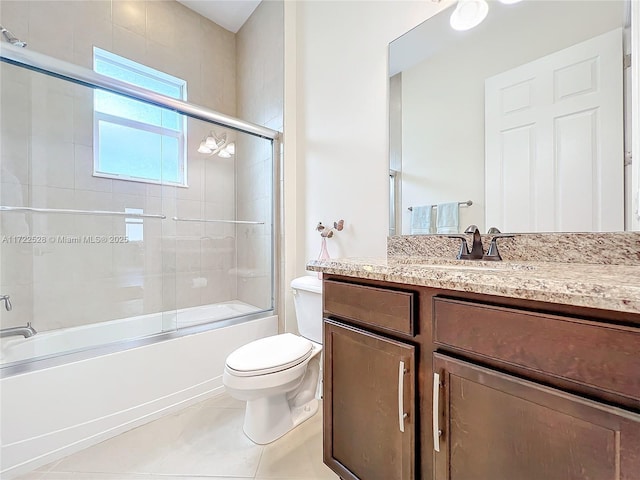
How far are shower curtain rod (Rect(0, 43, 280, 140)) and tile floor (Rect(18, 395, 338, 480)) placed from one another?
182 cm

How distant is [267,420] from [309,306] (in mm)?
603

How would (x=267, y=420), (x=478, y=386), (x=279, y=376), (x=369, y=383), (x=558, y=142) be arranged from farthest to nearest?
(x=267, y=420), (x=279, y=376), (x=558, y=142), (x=369, y=383), (x=478, y=386)

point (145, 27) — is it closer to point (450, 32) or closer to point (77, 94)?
point (77, 94)

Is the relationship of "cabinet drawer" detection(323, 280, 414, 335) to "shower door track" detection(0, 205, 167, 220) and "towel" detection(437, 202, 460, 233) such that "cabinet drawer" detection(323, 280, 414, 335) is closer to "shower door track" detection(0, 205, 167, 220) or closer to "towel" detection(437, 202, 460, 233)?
"towel" detection(437, 202, 460, 233)

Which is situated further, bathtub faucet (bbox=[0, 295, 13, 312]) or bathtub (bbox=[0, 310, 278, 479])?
bathtub faucet (bbox=[0, 295, 13, 312])

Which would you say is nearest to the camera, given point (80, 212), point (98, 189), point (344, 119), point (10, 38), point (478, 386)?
point (478, 386)

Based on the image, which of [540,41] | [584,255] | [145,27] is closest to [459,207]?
[584,255]

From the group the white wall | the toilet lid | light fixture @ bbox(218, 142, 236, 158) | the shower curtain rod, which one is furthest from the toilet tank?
light fixture @ bbox(218, 142, 236, 158)

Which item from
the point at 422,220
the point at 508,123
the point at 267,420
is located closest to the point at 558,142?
the point at 508,123

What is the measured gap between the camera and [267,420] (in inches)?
54.8

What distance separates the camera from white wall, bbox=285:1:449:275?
1.59m

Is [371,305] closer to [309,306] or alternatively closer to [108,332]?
[309,306]

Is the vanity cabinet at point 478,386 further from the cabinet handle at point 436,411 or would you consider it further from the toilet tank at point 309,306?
the toilet tank at point 309,306

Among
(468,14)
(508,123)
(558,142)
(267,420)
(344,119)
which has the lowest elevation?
(267,420)
